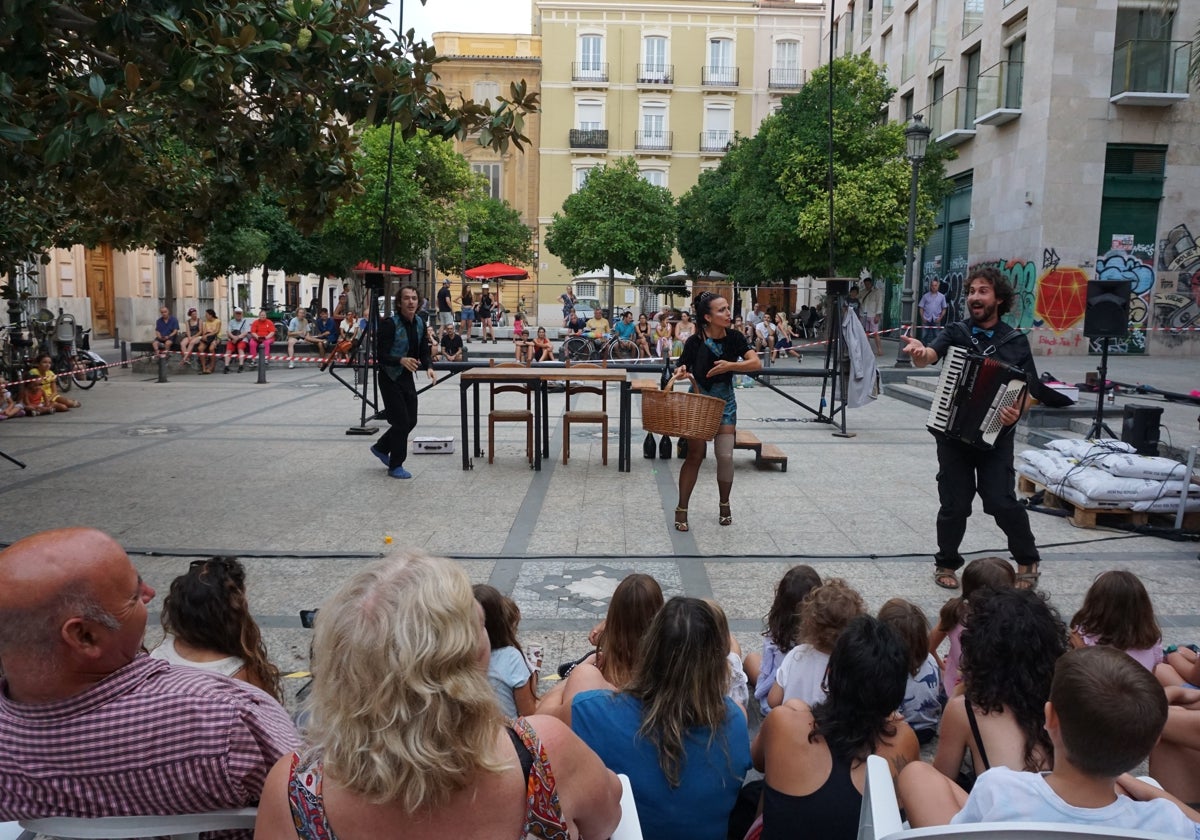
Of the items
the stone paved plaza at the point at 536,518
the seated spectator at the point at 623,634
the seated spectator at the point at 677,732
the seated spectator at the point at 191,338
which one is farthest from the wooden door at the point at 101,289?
the seated spectator at the point at 677,732

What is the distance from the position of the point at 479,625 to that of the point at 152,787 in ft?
2.36

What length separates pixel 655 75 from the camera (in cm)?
4859

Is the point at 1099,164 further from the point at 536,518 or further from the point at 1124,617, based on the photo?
the point at 1124,617

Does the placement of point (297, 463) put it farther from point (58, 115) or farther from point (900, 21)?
point (900, 21)

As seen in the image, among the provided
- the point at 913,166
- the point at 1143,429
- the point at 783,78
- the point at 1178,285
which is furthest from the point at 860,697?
the point at 783,78

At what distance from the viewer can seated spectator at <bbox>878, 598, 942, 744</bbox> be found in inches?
134

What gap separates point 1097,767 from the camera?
196 centimetres

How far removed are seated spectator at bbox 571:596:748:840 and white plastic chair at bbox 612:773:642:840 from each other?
465 mm

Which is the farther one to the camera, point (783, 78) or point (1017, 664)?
point (783, 78)

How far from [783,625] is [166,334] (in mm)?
19152

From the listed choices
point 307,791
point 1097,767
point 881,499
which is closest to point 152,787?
point 307,791

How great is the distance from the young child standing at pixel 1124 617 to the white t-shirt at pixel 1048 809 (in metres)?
1.57

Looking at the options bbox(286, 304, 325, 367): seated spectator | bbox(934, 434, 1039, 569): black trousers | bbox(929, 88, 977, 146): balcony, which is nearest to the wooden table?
bbox(934, 434, 1039, 569): black trousers

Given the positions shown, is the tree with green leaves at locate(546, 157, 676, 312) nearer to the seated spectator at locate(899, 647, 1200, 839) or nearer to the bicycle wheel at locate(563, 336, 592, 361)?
the bicycle wheel at locate(563, 336, 592, 361)
